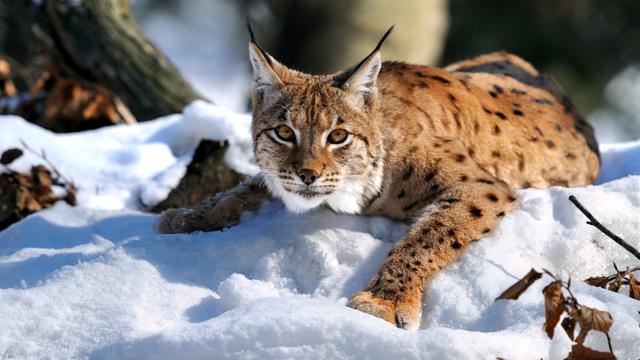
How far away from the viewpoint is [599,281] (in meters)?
4.12

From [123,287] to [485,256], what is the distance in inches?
60.0

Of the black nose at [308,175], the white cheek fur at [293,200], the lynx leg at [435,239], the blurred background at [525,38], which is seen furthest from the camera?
the blurred background at [525,38]

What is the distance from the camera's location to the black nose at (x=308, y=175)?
183 inches

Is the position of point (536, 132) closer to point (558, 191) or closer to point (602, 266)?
point (558, 191)

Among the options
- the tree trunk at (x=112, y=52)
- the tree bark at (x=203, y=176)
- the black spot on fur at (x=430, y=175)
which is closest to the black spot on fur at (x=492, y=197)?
the black spot on fur at (x=430, y=175)

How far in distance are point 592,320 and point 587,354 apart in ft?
0.42

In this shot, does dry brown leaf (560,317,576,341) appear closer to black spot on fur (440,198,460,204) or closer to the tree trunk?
black spot on fur (440,198,460,204)

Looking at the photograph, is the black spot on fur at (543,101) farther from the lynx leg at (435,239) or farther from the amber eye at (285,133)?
the amber eye at (285,133)

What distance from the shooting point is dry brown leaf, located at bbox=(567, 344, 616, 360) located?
3.48 metres

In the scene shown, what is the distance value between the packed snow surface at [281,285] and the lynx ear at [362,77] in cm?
62

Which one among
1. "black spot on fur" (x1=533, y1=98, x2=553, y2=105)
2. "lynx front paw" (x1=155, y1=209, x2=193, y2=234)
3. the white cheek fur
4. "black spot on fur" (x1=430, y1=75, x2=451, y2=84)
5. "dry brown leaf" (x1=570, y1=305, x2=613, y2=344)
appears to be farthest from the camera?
"black spot on fur" (x1=533, y1=98, x2=553, y2=105)

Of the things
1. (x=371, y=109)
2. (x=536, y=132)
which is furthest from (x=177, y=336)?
(x=536, y=132)

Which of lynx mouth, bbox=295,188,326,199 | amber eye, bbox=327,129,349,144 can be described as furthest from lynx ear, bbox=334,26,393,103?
lynx mouth, bbox=295,188,326,199

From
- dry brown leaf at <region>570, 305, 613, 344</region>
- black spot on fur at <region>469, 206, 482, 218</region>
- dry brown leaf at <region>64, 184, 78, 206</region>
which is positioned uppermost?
black spot on fur at <region>469, 206, 482, 218</region>
